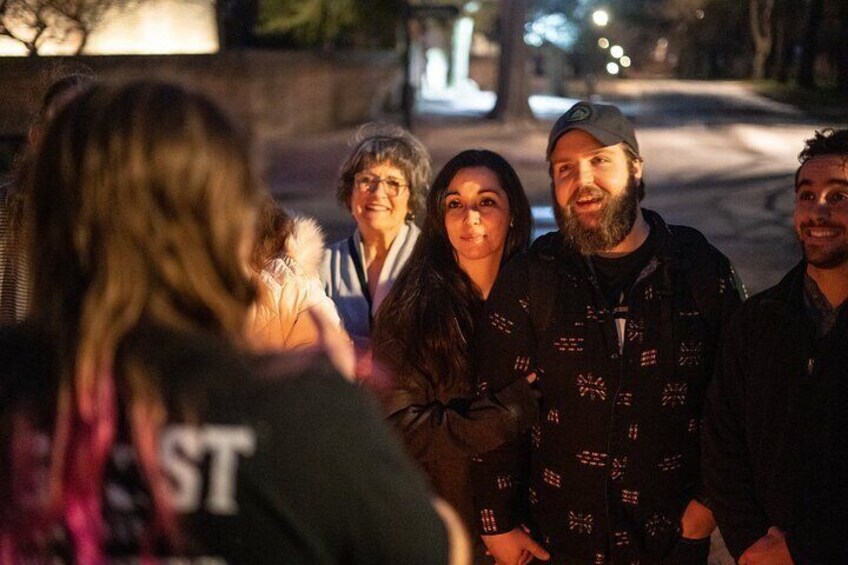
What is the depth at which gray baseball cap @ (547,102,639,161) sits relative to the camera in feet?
9.48

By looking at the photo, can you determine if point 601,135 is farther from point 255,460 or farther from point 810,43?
point 810,43

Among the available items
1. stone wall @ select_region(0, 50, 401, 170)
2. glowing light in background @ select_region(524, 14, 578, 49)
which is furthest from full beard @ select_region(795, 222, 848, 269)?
glowing light in background @ select_region(524, 14, 578, 49)

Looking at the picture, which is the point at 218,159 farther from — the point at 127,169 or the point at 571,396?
the point at 571,396

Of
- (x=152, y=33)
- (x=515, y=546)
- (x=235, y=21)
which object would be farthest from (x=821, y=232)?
(x=235, y=21)

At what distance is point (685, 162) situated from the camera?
16.7 metres

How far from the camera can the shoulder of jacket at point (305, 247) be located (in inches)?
128

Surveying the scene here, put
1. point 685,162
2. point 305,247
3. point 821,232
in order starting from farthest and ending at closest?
→ point 685,162, point 305,247, point 821,232

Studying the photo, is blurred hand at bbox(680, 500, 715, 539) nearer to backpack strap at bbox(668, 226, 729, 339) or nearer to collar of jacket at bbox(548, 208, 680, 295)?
backpack strap at bbox(668, 226, 729, 339)

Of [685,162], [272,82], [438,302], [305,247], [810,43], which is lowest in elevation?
[685,162]

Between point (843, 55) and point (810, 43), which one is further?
point (810, 43)

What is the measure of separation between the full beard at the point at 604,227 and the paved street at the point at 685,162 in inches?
55.0

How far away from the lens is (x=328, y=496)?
3.88ft

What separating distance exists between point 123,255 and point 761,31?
55162 mm

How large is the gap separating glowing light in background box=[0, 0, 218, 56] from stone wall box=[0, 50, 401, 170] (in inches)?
38.5
